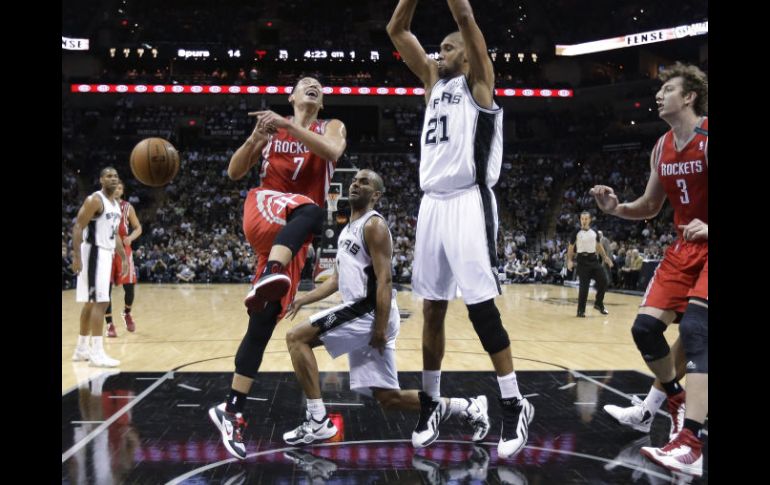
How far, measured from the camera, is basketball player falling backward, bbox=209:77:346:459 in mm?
3547

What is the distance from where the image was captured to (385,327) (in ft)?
12.0

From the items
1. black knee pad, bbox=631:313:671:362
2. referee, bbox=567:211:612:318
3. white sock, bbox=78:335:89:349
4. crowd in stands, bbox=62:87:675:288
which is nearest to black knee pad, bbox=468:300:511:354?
black knee pad, bbox=631:313:671:362

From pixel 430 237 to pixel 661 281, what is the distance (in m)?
1.40

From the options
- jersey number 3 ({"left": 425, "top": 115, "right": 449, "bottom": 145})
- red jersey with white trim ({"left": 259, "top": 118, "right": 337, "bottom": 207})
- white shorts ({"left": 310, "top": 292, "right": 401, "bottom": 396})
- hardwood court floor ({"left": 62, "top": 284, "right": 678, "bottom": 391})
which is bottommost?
hardwood court floor ({"left": 62, "top": 284, "right": 678, "bottom": 391})

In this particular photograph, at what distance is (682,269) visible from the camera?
3.71 metres

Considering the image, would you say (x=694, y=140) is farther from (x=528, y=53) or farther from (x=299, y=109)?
(x=528, y=53)

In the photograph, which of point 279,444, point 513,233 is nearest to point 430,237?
point 279,444

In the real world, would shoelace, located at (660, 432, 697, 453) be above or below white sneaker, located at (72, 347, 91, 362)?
above

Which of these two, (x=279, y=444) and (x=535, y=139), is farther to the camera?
(x=535, y=139)

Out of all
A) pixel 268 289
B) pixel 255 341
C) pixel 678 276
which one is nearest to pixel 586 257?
pixel 678 276

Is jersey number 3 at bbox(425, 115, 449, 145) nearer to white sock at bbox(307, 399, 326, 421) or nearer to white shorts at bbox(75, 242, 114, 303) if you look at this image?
white sock at bbox(307, 399, 326, 421)

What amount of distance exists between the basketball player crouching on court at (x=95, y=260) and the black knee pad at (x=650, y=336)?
469cm

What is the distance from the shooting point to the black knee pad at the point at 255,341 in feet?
11.8

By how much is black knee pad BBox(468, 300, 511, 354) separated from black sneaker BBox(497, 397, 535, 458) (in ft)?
1.03
